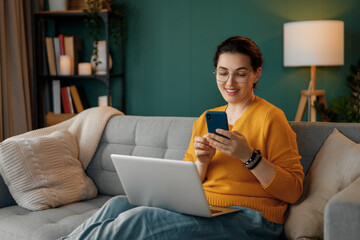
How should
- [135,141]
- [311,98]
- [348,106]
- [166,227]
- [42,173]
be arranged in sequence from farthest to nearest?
[311,98] < [348,106] < [135,141] < [42,173] < [166,227]

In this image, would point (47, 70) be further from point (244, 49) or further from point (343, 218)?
point (343, 218)

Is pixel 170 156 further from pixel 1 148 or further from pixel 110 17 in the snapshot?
pixel 110 17

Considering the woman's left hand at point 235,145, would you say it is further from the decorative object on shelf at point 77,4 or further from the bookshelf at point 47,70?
the decorative object on shelf at point 77,4

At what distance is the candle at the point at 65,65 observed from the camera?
356 centimetres

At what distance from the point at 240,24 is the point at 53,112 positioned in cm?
178

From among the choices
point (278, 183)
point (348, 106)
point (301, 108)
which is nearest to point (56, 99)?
point (301, 108)

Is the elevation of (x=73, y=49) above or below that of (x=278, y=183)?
above

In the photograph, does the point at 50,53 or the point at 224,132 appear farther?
the point at 50,53

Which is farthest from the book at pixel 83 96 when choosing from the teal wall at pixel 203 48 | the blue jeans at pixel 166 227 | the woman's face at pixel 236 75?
the blue jeans at pixel 166 227

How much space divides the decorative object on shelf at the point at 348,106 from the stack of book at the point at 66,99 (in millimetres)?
1946

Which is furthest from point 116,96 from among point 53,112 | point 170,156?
point 170,156

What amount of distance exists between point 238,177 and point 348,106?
1.72 m

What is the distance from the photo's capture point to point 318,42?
9.38 feet

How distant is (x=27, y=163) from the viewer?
2.03 meters
